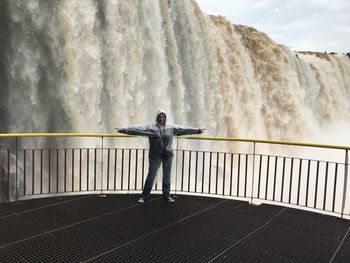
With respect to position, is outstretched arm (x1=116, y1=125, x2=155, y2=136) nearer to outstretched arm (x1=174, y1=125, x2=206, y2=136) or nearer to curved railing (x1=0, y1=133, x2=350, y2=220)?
outstretched arm (x1=174, y1=125, x2=206, y2=136)

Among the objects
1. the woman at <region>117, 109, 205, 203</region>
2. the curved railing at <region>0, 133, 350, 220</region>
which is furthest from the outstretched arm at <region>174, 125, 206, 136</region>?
the curved railing at <region>0, 133, 350, 220</region>

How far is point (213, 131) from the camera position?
16.6 metres

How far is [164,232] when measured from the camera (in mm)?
4699

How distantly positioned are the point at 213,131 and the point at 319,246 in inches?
484

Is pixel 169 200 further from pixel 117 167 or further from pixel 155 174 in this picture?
pixel 117 167

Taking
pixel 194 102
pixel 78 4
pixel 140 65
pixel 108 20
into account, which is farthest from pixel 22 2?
pixel 194 102

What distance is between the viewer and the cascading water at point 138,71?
415 inches

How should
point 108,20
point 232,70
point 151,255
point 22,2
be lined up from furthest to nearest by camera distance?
point 232,70 < point 108,20 < point 22,2 < point 151,255

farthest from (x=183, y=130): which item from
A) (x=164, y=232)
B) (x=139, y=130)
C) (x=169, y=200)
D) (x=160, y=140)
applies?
(x=164, y=232)

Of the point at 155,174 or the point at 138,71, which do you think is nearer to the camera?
the point at 155,174

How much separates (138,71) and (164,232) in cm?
930

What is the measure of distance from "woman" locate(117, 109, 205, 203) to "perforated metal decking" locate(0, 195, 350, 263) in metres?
0.32

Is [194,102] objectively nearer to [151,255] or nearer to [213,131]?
[213,131]

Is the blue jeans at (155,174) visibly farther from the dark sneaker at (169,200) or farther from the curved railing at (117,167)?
the curved railing at (117,167)
